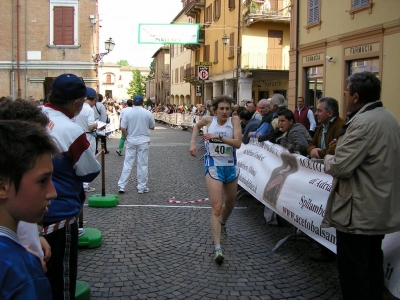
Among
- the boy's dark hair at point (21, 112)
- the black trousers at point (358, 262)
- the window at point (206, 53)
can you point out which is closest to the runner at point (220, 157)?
the black trousers at point (358, 262)

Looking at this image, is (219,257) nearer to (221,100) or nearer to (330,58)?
(221,100)

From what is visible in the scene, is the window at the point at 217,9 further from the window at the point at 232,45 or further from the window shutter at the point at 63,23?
the window shutter at the point at 63,23

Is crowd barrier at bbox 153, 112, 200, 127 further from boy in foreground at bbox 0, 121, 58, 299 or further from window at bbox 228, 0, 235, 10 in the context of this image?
boy in foreground at bbox 0, 121, 58, 299

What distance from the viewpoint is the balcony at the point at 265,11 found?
28.3 metres

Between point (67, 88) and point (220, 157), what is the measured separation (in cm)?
265

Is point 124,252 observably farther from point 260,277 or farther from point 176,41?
point 176,41

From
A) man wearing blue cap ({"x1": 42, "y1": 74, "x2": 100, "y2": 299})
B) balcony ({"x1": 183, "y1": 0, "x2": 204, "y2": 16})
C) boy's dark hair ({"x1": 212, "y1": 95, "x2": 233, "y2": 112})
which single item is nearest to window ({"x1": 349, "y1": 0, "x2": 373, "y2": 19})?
boy's dark hair ({"x1": 212, "y1": 95, "x2": 233, "y2": 112})

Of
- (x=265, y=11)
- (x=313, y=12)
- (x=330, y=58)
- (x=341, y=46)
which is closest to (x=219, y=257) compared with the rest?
(x=341, y=46)

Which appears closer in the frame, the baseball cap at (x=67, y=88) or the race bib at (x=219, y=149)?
the baseball cap at (x=67, y=88)

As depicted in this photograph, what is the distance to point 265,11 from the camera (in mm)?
28750

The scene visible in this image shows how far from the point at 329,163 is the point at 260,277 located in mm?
1812

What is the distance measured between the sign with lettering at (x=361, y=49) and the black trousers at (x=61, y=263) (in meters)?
12.7

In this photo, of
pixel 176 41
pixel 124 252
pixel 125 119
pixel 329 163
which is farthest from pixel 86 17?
pixel 329 163

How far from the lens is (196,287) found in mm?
4398
